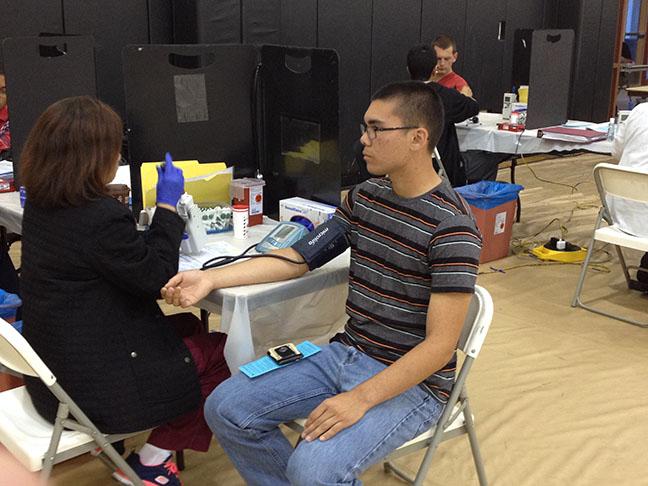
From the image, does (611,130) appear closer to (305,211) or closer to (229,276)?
(305,211)

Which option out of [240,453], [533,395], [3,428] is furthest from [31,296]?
[533,395]

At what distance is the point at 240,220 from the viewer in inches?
102

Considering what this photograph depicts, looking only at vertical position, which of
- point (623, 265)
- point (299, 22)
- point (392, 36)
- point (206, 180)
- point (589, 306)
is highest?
point (299, 22)

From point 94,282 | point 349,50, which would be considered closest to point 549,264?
point 349,50

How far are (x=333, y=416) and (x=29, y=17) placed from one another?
13.4 feet

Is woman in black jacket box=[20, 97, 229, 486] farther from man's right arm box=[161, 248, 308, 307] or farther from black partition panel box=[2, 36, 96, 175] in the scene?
black partition panel box=[2, 36, 96, 175]

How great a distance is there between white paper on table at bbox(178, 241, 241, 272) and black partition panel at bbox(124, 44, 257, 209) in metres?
0.41

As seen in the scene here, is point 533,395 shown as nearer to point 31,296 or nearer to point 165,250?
point 165,250

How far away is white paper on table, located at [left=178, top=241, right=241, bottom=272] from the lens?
231 centimetres

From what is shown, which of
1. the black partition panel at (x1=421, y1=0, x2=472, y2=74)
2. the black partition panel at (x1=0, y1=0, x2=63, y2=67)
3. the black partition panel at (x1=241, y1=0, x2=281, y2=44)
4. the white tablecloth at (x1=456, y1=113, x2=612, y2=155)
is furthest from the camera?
the black partition panel at (x1=421, y1=0, x2=472, y2=74)

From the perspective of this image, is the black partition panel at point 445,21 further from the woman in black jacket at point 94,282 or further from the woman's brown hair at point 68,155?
the woman's brown hair at point 68,155

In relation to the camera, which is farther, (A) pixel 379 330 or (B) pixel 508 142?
(B) pixel 508 142

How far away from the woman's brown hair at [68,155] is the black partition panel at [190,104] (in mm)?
759

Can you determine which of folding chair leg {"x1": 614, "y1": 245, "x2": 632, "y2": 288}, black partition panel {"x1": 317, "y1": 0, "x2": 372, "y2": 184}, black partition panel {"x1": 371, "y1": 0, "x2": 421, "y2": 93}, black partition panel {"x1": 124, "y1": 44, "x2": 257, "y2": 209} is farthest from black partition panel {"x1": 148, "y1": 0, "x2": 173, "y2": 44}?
folding chair leg {"x1": 614, "y1": 245, "x2": 632, "y2": 288}
